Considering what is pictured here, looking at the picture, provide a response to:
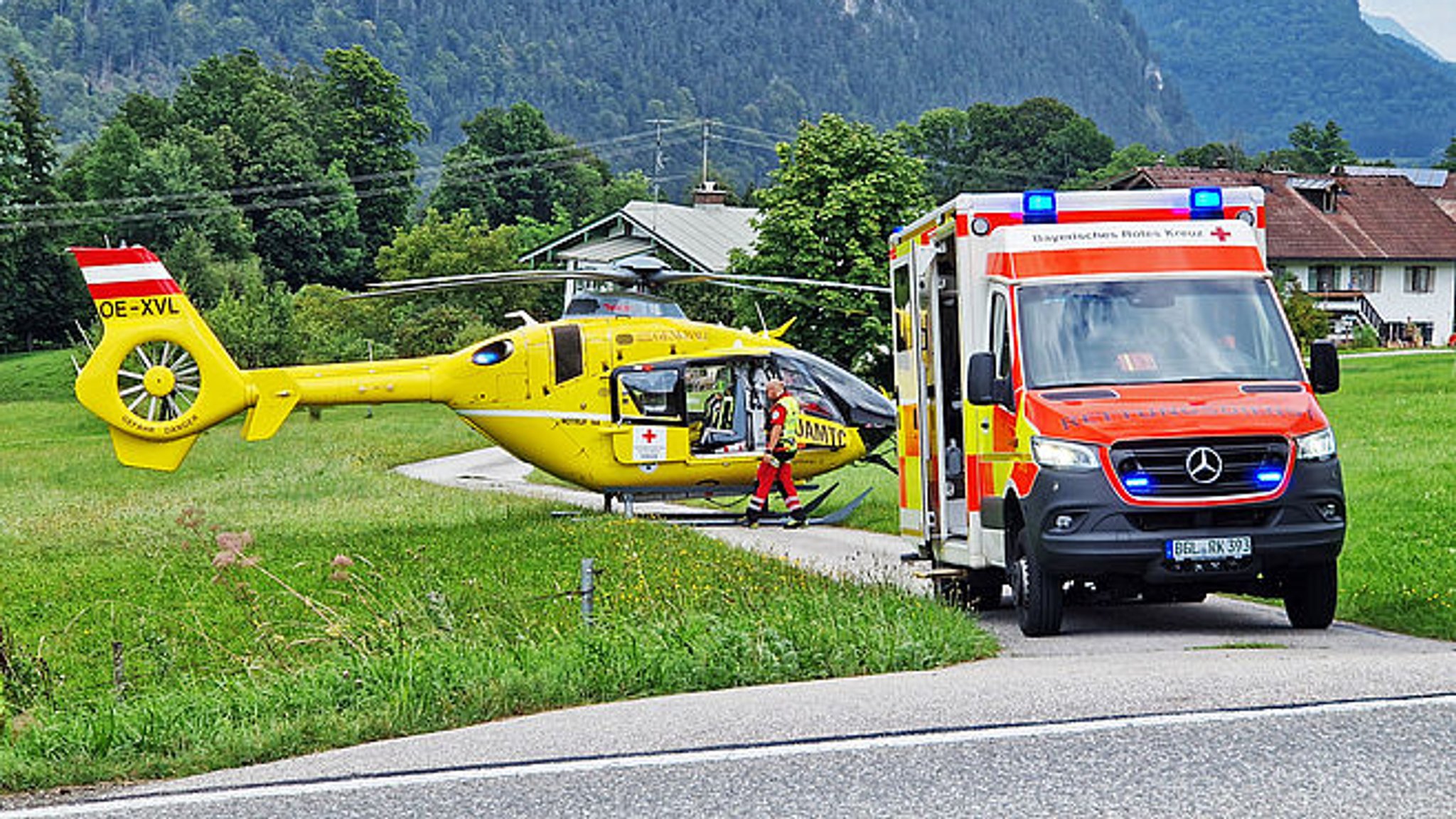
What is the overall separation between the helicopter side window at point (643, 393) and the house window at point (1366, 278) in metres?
68.2

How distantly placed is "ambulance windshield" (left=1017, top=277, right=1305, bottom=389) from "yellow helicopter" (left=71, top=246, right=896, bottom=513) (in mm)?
10774

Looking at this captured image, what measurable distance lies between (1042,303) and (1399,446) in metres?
17.3

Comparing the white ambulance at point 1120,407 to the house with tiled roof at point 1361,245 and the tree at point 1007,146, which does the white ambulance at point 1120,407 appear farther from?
the tree at point 1007,146

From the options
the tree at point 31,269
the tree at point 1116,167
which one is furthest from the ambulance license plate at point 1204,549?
the tree at point 1116,167

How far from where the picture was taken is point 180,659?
13.3 meters

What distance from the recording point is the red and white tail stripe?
72.6ft

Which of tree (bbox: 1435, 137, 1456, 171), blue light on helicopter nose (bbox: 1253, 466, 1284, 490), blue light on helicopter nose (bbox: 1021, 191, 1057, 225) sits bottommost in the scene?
blue light on helicopter nose (bbox: 1253, 466, 1284, 490)

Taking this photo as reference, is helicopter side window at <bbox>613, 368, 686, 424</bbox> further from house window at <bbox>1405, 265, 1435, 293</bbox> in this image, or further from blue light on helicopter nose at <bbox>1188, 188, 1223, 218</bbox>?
house window at <bbox>1405, 265, 1435, 293</bbox>

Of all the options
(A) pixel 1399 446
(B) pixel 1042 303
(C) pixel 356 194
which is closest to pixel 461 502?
(A) pixel 1399 446

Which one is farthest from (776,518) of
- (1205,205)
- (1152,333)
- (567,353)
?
(1152,333)

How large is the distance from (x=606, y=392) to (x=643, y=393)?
0.49m

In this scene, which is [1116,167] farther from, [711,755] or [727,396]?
[711,755]

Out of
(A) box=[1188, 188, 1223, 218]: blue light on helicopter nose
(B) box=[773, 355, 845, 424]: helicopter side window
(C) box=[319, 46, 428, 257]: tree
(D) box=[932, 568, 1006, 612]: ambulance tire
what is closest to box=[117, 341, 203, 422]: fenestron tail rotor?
(B) box=[773, 355, 845, 424]: helicopter side window

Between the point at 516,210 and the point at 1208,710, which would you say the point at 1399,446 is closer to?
the point at 1208,710
